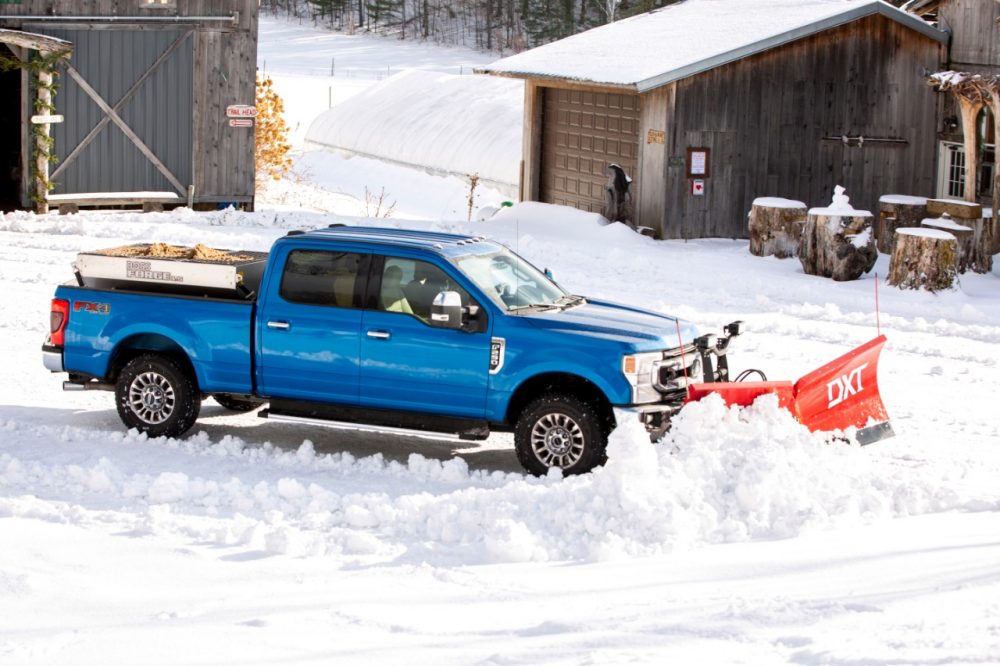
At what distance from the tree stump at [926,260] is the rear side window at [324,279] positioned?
35.2ft

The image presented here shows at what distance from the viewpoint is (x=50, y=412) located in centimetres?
1223

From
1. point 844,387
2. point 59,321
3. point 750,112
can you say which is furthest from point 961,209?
point 59,321

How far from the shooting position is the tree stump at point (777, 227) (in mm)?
22281

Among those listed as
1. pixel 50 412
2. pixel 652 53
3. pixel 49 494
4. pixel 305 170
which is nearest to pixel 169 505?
pixel 49 494

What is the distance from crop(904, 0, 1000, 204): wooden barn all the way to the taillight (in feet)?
52.3

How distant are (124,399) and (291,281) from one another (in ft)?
5.50

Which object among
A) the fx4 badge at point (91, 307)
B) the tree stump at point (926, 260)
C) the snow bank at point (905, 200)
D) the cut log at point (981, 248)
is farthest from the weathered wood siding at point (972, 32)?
the fx4 badge at point (91, 307)

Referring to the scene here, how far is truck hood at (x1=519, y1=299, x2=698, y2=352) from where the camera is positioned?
1033cm

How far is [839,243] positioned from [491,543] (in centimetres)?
1308

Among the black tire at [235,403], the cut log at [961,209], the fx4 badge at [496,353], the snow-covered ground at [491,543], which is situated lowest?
the snow-covered ground at [491,543]

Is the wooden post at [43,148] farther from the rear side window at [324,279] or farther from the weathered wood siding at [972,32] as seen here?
the weathered wood siding at [972,32]

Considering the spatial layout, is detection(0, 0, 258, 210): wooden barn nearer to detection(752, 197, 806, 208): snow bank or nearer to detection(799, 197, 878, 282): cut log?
detection(752, 197, 806, 208): snow bank

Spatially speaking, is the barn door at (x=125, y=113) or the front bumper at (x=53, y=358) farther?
the barn door at (x=125, y=113)

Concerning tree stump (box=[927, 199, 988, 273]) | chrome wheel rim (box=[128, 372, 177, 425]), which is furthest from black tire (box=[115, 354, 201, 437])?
tree stump (box=[927, 199, 988, 273])
